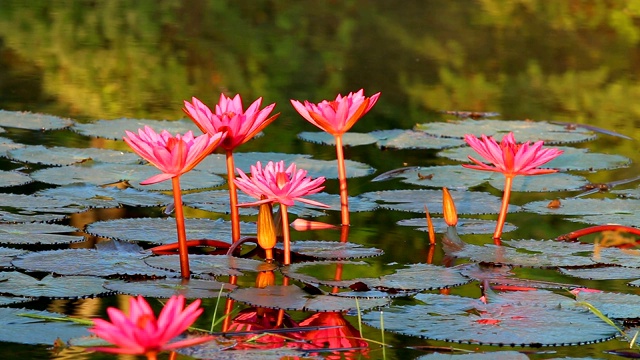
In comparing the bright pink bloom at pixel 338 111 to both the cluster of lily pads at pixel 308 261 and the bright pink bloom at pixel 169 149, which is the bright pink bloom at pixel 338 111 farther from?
the bright pink bloom at pixel 169 149

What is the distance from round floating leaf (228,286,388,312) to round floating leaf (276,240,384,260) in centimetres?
39

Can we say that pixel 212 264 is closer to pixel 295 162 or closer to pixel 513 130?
pixel 295 162

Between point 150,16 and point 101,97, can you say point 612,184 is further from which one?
point 150,16

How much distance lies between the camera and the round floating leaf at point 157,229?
2.93m

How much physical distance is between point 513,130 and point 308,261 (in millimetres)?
2645

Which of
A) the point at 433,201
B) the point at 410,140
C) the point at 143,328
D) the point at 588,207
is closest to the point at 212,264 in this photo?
the point at 433,201

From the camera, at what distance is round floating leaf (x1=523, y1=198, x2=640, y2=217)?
3.51 meters

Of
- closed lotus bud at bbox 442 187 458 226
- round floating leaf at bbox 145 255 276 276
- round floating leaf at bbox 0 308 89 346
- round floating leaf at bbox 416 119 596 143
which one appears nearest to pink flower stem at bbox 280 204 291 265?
round floating leaf at bbox 145 255 276 276

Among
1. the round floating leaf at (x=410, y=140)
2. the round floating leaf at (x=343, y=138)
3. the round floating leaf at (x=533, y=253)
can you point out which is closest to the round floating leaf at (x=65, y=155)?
the round floating leaf at (x=343, y=138)

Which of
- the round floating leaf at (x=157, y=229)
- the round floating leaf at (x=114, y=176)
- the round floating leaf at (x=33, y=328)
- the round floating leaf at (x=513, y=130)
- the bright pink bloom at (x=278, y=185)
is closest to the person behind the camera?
the round floating leaf at (x=33, y=328)

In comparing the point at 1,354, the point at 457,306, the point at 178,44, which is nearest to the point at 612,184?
the point at 457,306

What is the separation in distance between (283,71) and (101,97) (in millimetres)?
1632

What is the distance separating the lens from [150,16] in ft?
33.4

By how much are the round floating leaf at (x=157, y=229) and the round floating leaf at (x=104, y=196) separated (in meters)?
0.27
